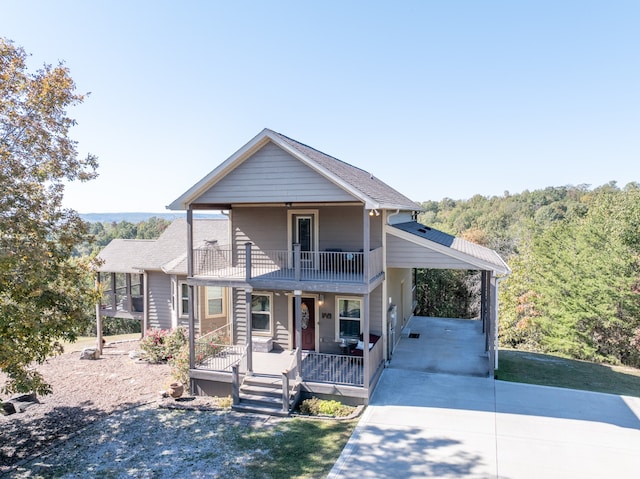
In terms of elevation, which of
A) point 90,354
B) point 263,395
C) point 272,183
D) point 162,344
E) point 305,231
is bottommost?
point 90,354

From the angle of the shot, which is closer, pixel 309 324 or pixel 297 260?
pixel 297 260

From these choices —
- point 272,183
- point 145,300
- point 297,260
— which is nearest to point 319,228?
point 297,260

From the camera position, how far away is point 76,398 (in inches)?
533

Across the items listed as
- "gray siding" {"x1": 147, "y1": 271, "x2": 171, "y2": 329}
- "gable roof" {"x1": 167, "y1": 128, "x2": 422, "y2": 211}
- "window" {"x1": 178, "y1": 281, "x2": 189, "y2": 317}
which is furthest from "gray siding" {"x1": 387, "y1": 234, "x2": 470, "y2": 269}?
"gray siding" {"x1": 147, "y1": 271, "x2": 171, "y2": 329}

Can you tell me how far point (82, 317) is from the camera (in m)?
10.8

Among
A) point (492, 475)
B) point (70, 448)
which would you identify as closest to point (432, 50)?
point (492, 475)

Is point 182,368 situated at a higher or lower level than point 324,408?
higher

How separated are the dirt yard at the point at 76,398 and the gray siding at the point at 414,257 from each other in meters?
9.45

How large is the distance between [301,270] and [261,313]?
3087mm

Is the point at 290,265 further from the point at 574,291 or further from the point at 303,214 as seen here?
the point at 574,291

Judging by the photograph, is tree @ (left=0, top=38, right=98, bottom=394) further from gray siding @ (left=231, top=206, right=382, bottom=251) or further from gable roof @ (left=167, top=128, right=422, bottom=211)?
gray siding @ (left=231, top=206, right=382, bottom=251)

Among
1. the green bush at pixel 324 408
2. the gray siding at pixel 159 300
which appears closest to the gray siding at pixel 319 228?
the green bush at pixel 324 408

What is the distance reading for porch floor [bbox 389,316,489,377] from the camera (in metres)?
13.9

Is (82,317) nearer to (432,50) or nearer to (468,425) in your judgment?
(468,425)
